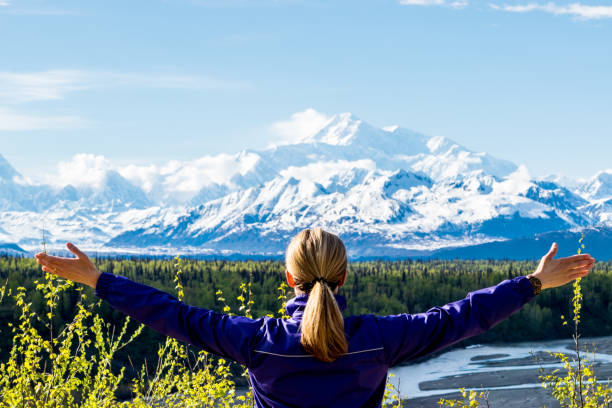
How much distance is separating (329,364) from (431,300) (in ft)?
348

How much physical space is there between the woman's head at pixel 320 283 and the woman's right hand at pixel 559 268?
1226mm

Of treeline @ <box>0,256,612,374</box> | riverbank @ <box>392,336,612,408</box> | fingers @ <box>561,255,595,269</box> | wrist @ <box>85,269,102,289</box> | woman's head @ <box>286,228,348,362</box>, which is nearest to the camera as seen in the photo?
woman's head @ <box>286,228,348,362</box>

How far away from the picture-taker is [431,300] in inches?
4242

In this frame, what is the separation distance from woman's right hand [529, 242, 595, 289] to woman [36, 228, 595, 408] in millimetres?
145

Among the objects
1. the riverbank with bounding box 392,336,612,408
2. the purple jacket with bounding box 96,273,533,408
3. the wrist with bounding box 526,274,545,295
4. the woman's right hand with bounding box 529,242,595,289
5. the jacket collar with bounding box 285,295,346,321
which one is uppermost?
the woman's right hand with bounding box 529,242,595,289

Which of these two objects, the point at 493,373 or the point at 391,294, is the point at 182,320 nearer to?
the point at 493,373

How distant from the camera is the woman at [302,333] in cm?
415

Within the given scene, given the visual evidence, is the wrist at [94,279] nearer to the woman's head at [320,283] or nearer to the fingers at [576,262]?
the woman's head at [320,283]

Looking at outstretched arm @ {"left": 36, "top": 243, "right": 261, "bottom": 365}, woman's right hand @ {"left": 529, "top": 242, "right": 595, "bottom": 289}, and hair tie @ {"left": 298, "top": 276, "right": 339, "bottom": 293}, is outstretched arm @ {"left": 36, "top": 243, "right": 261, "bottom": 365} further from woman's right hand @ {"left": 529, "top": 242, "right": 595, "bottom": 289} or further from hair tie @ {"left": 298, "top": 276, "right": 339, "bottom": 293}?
woman's right hand @ {"left": 529, "top": 242, "right": 595, "bottom": 289}

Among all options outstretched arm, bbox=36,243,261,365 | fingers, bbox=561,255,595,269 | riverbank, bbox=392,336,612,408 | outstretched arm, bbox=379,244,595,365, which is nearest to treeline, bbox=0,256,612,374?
riverbank, bbox=392,336,612,408

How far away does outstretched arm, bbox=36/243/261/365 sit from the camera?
4223mm

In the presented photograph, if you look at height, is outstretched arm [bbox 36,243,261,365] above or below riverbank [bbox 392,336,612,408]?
above

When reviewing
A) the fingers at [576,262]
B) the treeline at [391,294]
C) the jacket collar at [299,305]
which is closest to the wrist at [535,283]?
the fingers at [576,262]

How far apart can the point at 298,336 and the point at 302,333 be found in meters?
0.09
